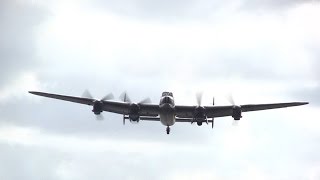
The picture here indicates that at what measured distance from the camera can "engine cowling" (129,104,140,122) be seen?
7450 centimetres

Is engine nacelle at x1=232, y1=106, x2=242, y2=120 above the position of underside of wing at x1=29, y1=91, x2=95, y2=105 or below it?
below

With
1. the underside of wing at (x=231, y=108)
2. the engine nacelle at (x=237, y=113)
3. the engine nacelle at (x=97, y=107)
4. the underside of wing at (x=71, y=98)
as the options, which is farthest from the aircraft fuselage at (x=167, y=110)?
the underside of wing at (x=71, y=98)

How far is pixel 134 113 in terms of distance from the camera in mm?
74688

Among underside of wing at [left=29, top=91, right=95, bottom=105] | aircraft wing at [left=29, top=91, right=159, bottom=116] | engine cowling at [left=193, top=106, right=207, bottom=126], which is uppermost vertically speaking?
underside of wing at [left=29, top=91, right=95, bottom=105]

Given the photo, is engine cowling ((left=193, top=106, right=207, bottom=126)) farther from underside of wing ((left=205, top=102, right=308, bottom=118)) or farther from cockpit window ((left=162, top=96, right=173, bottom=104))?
cockpit window ((left=162, top=96, right=173, bottom=104))

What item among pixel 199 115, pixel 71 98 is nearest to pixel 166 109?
pixel 199 115

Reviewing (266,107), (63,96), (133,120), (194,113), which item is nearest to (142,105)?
(133,120)

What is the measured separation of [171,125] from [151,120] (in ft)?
9.25

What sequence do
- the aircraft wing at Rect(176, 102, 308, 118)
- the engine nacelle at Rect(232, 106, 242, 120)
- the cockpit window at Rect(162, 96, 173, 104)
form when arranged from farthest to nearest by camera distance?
the aircraft wing at Rect(176, 102, 308, 118), the engine nacelle at Rect(232, 106, 242, 120), the cockpit window at Rect(162, 96, 173, 104)

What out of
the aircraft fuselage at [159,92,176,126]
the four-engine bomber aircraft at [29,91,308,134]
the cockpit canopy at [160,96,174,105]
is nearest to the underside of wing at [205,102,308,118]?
the four-engine bomber aircraft at [29,91,308,134]

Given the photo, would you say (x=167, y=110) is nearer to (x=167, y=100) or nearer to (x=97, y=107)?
(x=167, y=100)

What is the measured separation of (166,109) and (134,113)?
5.84 meters

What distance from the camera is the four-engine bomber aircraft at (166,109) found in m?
71.7

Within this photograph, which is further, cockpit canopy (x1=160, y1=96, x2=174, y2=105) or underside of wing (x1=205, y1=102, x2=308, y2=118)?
underside of wing (x1=205, y1=102, x2=308, y2=118)
